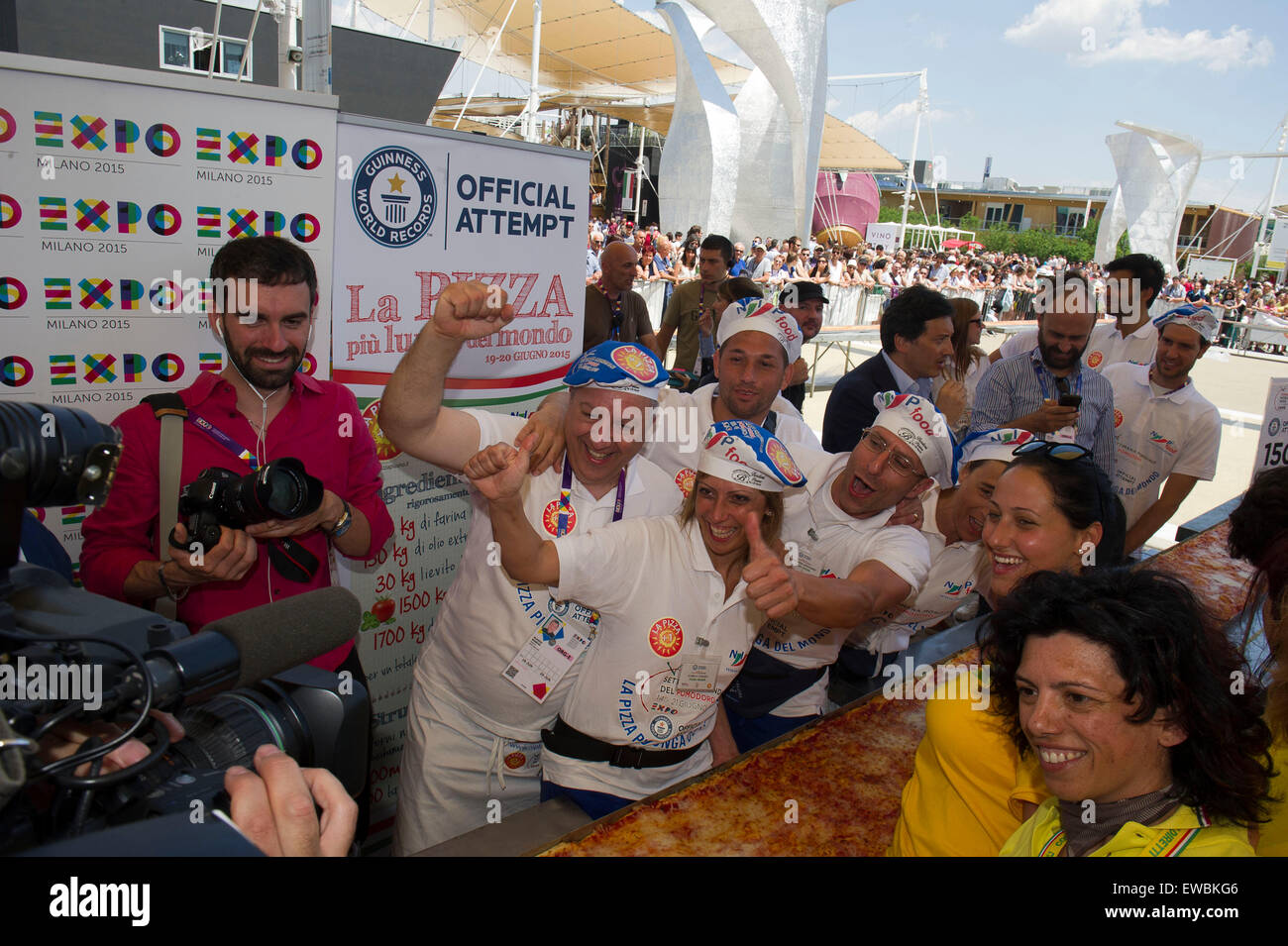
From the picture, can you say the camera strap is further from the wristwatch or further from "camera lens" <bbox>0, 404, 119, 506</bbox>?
"camera lens" <bbox>0, 404, 119, 506</bbox>

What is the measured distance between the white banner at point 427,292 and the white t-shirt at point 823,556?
121cm

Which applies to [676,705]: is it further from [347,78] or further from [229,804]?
[347,78]

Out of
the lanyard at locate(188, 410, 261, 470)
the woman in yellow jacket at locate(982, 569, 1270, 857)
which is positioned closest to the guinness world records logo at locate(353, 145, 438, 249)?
the lanyard at locate(188, 410, 261, 470)

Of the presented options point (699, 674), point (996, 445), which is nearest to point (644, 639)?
point (699, 674)

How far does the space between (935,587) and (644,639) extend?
1255 mm

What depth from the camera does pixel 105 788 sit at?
35.8 inches

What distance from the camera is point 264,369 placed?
7.64 ft

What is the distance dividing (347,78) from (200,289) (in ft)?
42.0

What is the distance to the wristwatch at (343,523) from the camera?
243 cm

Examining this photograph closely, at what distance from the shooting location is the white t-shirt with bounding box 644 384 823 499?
10.8 ft

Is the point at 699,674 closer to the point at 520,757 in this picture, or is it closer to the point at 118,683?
the point at 520,757

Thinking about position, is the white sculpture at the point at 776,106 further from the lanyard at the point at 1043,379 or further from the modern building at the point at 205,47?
the lanyard at the point at 1043,379
